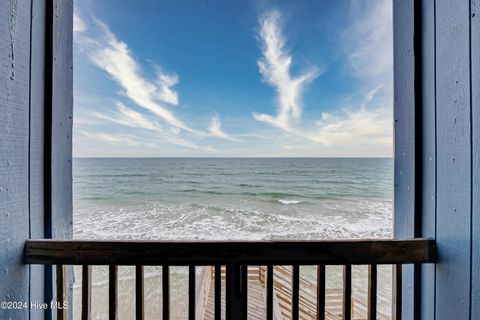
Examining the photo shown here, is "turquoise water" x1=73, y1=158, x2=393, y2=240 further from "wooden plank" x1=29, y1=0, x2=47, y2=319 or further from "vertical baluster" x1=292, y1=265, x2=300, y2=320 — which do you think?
"wooden plank" x1=29, y1=0, x2=47, y2=319

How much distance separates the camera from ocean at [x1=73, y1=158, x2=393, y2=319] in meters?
3.31

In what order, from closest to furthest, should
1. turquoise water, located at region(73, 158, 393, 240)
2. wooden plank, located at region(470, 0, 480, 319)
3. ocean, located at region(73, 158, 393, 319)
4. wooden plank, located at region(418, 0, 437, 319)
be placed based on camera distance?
wooden plank, located at region(470, 0, 480, 319) < wooden plank, located at region(418, 0, 437, 319) < ocean, located at region(73, 158, 393, 319) < turquoise water, located at region(73, 158, 393, 240)

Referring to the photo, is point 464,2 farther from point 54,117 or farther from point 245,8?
point 54,117

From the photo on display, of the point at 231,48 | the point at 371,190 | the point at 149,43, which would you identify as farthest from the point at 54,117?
Result: the point at 371,190

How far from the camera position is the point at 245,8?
143 cm

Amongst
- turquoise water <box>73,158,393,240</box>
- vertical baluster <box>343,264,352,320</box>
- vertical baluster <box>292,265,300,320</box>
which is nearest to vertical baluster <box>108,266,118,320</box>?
vertical baluster <box>292,265,300,320</box>

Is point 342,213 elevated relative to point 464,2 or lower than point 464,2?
lower

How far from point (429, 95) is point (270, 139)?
11878 millimetres

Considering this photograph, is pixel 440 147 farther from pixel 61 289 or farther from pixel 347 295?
pixel 61 289

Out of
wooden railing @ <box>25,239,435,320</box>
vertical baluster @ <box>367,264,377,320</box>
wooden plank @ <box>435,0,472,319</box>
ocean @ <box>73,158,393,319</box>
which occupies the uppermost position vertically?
wooden plank @ <box>435,0,472,319</box>

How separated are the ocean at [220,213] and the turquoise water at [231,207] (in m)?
0.03

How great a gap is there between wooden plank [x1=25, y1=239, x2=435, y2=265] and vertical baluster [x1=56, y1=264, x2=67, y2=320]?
98 mm

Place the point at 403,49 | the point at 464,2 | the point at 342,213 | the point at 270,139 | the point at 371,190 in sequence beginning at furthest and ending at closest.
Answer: the point at 270,139
the point at 371,190
the point at 342,213
the point at 403,49
the point at 464,2

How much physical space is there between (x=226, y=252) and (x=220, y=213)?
6.87 metres
